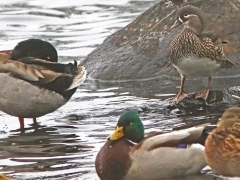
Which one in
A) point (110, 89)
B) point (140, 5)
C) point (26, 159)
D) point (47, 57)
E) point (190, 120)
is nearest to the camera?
point (26, 159)

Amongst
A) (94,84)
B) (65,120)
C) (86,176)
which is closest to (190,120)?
(65,120)

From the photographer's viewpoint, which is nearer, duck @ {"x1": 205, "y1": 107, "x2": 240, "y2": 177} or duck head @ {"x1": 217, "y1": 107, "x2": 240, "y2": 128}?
duck @ {"x1": 205, "y1": 107, "x2": 240, "y2": 177}

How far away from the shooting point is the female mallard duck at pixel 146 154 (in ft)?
28.6

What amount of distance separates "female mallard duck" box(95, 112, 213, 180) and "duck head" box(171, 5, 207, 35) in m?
4.13

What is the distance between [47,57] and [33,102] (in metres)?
0.80

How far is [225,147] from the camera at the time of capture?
8.20 meters

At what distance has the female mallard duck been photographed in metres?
8.71

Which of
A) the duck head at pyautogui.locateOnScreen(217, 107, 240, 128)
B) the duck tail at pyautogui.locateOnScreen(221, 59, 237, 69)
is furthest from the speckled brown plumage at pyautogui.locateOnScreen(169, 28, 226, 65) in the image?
the duck head at pyautogui.locateOnScreen(217, 107, 240, 128)

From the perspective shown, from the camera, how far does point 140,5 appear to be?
23156mm

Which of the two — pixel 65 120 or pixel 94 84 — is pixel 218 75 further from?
pixel 65 120

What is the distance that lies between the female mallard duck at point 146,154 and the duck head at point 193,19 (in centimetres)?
413

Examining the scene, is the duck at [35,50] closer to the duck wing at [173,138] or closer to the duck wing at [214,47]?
the duck wing at [214,47]

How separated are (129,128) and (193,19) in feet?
14.0

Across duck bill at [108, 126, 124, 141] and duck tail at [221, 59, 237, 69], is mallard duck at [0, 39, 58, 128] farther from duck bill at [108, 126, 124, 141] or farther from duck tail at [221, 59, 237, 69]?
duck bill at [108, 126, 124, 141]
